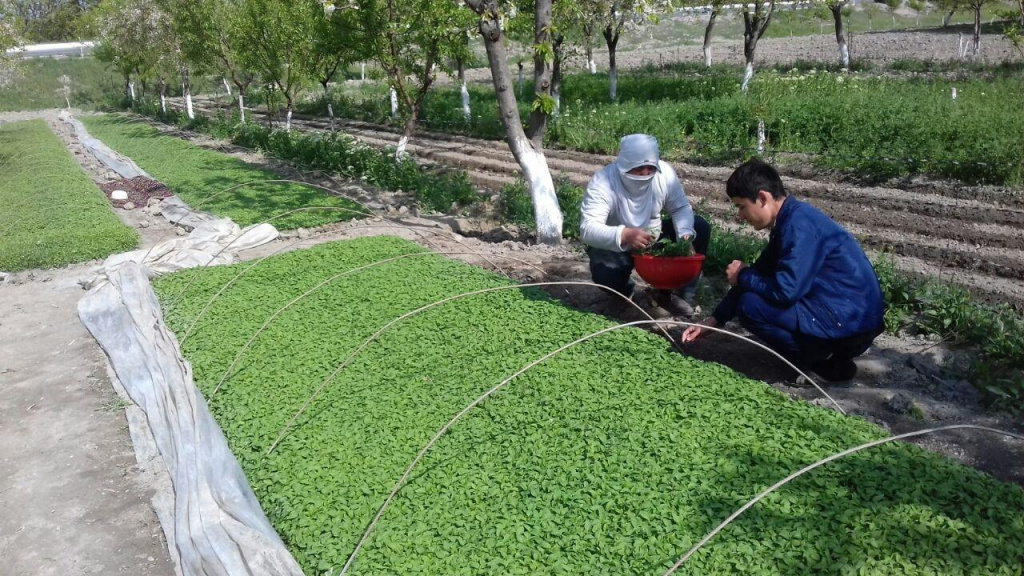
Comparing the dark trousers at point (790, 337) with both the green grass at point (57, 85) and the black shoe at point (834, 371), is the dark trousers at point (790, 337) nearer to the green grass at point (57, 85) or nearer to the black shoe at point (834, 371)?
the black shoe at point (834, 371)

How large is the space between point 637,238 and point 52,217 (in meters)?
9.38

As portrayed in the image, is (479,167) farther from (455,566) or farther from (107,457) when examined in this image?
(455,566)

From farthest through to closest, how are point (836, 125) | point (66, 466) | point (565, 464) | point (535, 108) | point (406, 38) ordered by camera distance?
point (406, 38) < point (836, 125) < point (535, 108) < point (66, 466) < point (565, 464)

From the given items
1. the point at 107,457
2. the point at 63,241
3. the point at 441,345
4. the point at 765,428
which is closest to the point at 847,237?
the point at 765,428

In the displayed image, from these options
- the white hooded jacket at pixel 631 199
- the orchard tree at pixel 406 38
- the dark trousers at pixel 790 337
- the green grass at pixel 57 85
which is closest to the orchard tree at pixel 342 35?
the orchard tree at pixel 406 38

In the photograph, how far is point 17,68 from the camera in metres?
20.2

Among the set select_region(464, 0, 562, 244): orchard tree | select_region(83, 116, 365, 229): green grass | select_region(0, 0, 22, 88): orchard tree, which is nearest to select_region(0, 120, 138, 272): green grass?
select_region(83, 116, 365, 229): green grass

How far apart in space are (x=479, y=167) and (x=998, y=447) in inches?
416

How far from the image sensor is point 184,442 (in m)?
4.24

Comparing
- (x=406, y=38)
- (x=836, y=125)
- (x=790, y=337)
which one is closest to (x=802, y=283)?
(x=790, y=337)

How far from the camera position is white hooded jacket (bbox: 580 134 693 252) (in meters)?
4.86

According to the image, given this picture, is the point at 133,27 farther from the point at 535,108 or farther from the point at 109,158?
the point at 535,108

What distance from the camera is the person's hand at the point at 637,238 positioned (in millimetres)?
4609

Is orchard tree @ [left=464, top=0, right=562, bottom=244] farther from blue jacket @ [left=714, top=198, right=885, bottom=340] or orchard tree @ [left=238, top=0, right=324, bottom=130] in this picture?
orchard tree @ [left=238, top=0, right=324, bottom=130]
